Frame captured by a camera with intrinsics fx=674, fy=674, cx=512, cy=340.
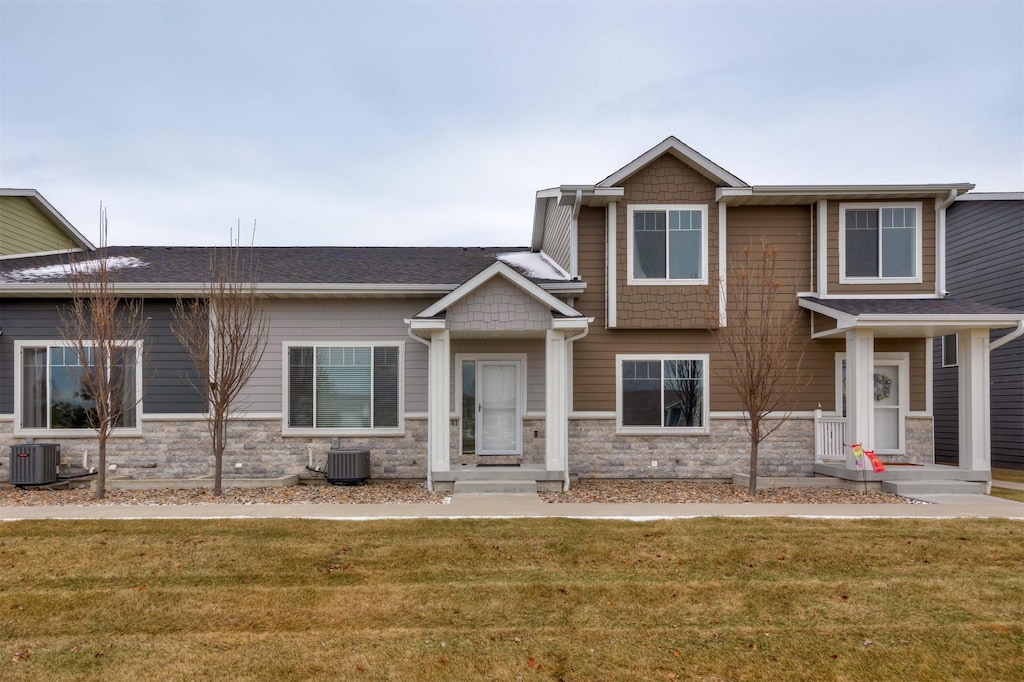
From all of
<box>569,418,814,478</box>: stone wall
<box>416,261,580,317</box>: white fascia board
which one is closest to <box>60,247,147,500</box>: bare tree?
<box>416,261,580,317</box>: white fascia board

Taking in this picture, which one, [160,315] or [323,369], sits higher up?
[160,315]

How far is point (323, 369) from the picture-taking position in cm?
1263

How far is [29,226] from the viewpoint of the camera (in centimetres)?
1540

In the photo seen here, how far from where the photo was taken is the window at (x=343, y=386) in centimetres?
1259

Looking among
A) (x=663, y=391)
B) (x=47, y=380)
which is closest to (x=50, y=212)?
(x=47, y=380)

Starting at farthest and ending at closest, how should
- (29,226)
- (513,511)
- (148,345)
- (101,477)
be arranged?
1. (29,226)
2. (148,345)
3. (101,477)
4. (513,511)

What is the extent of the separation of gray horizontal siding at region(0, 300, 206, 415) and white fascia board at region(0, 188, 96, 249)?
148 inches

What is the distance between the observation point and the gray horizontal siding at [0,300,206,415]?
1238 centimetres

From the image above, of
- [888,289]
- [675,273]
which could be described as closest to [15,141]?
[675,273]

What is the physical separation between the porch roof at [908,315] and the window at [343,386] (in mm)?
7904

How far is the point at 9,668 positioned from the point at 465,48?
1611 centimetres

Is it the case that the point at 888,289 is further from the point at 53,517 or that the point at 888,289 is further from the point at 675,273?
the point at 53,517

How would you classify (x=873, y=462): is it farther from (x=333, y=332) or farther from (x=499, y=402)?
(x=333, y=332)

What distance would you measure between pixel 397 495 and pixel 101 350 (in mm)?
5198
